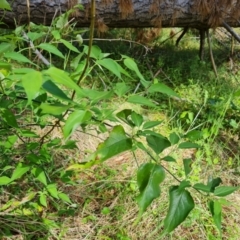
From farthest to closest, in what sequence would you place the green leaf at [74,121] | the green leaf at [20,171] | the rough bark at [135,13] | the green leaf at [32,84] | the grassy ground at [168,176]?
the rough bark at [135,13], the grassy ground at [168,176], the green leaf at [20,171], the green leaf at [74,121], the green leaf at [32,84]

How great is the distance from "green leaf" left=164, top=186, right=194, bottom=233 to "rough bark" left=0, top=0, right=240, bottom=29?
1.94 meters

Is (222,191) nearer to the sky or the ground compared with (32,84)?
nearer to the ground

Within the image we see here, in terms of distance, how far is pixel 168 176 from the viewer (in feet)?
5.98

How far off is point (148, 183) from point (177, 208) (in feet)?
0.22

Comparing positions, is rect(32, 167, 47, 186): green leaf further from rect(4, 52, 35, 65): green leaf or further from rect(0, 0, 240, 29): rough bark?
rect(0, 0, 240, 29): rough bark

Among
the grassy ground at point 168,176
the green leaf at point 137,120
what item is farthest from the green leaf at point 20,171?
the green leaf at point 137,120

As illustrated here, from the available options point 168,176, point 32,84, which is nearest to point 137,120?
point 32,84

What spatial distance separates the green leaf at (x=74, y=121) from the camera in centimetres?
64

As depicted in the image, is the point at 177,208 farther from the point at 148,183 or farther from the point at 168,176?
the point at 168,176

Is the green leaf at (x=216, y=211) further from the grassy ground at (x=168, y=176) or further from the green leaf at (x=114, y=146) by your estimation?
the grassy ground at (x=168, y=176)

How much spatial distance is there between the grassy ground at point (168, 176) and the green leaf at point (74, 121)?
1.66 ft

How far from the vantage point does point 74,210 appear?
1614 mm

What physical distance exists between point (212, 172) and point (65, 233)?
811 mm

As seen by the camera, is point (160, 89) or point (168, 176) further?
point (168, 176)
